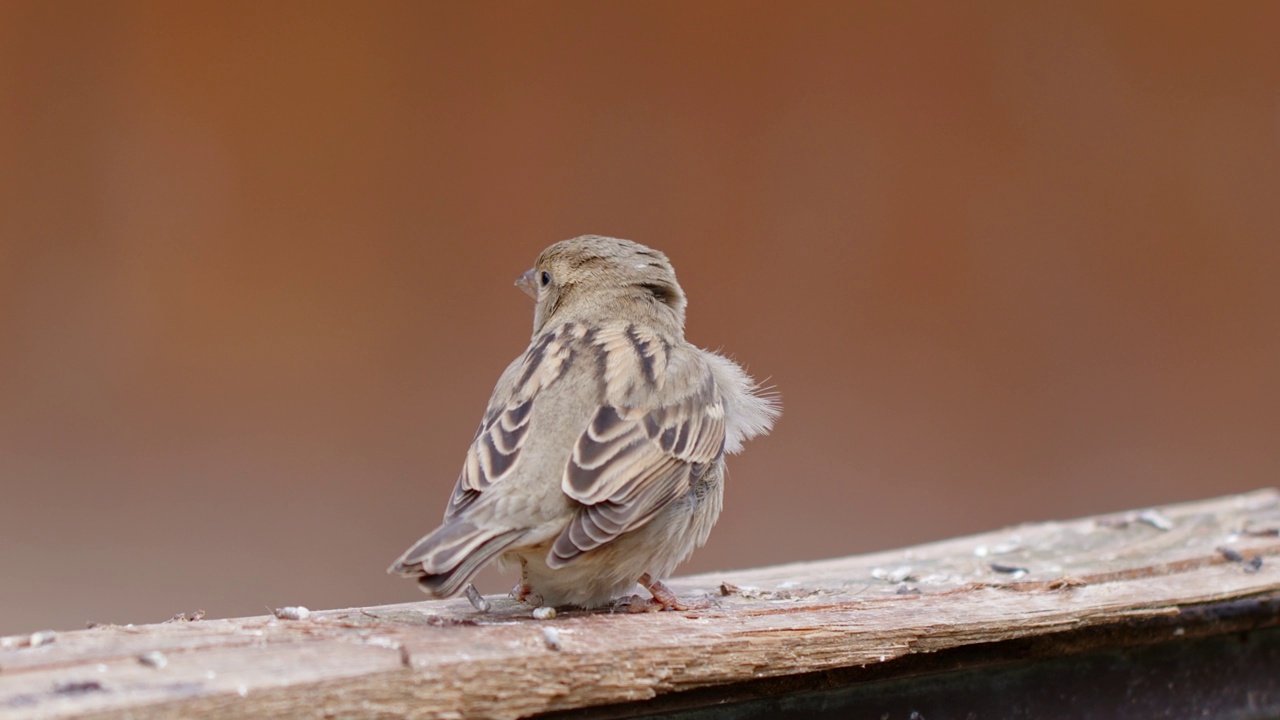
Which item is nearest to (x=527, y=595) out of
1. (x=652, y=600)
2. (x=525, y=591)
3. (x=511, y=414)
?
(x=525, y=591)

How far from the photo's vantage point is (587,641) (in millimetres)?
2188

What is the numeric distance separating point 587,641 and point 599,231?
4648mm

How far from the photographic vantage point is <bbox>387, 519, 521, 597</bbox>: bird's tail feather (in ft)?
7.14

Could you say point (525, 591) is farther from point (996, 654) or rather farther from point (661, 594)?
point (996, 654)

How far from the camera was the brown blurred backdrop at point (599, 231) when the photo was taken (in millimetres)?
6375

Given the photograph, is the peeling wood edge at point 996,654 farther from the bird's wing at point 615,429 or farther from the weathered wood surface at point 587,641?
the bird's wing at point 615,429

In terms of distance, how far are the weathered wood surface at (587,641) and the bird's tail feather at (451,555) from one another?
8cm

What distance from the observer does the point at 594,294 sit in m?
3.36

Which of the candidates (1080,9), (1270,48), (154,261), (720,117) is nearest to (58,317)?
(154,261)

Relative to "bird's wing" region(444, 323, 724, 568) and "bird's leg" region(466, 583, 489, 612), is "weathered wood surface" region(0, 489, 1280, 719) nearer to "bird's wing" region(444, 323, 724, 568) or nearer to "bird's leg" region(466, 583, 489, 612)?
"bird's leg" region(466, 583, 489, 612)

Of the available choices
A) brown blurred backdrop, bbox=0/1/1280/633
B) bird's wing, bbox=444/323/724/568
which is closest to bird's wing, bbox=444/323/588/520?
bird's wing, bbox=444/323/724/568

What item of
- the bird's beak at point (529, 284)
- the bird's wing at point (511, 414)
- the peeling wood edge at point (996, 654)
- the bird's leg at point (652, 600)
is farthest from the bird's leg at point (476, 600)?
the bird's beak at point (529, 284)

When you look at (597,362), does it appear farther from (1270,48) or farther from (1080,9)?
(1270,48)

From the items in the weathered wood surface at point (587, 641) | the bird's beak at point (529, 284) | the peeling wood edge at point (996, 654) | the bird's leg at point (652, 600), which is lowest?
the peeling wood edge at point (996, 654)
